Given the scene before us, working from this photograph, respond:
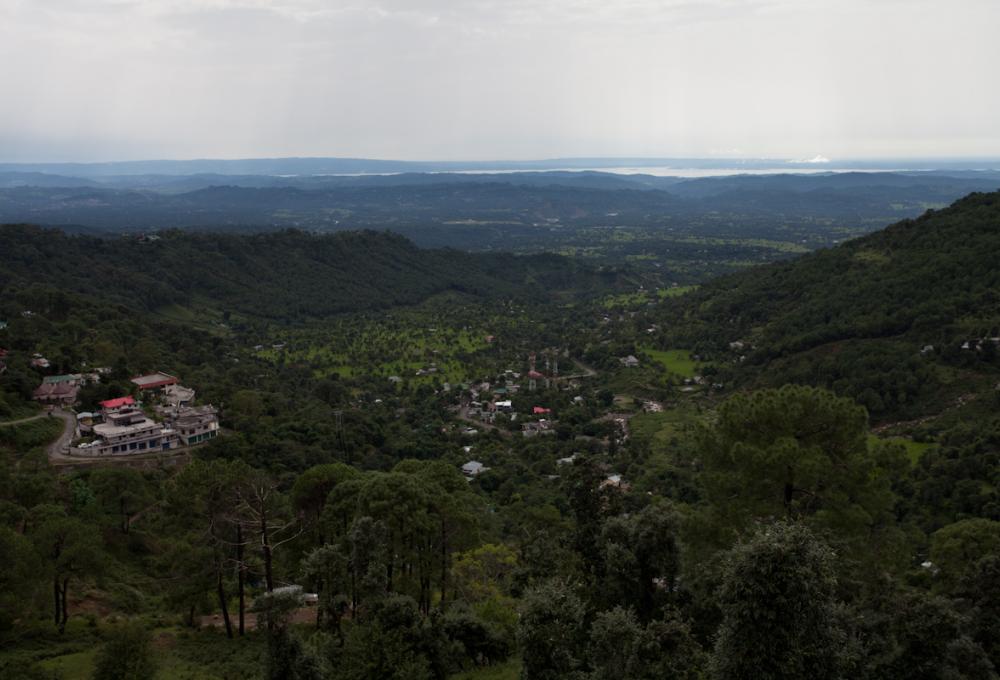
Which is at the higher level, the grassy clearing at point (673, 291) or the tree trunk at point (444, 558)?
the tree trunk at point (444, 558)

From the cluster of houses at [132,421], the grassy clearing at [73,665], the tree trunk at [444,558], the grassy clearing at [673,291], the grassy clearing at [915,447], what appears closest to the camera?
the grassy clearing at [73,665]

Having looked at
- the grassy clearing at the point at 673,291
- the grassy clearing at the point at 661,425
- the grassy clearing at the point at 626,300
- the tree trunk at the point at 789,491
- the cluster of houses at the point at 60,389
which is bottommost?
the grassy clearing at the point at 661,425

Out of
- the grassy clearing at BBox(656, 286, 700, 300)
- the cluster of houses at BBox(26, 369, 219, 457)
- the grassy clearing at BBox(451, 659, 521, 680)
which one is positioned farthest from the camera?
the grassy clearing at BBox(656, 286, 700, 300)

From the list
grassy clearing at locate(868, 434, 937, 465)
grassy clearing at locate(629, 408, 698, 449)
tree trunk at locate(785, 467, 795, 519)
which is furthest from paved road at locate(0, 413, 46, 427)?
grassy clearing at locate(868, 434, 937, 465)

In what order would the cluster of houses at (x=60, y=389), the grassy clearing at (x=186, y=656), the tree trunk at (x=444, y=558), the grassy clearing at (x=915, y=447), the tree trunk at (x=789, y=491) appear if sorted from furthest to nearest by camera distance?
1. the cluster of houses at (x=60, y=389)
2. the grassy clearing at (x=915, y=447)
3. the tree trunk at (x=444, y=558)
4. the tree trunk at (x=789, y=491)
5. the grassy clearing at (x=186, y=656)

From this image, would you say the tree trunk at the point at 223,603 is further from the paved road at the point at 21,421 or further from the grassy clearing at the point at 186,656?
the paved road at the point at 21,421

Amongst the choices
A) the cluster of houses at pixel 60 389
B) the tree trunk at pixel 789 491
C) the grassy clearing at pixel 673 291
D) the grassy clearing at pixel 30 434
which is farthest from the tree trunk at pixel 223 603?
the grassy clearing at pixel 673 291

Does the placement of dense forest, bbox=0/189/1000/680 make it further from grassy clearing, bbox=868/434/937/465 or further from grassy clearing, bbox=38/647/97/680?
grassy clearing, bbox=868/434/937/465
